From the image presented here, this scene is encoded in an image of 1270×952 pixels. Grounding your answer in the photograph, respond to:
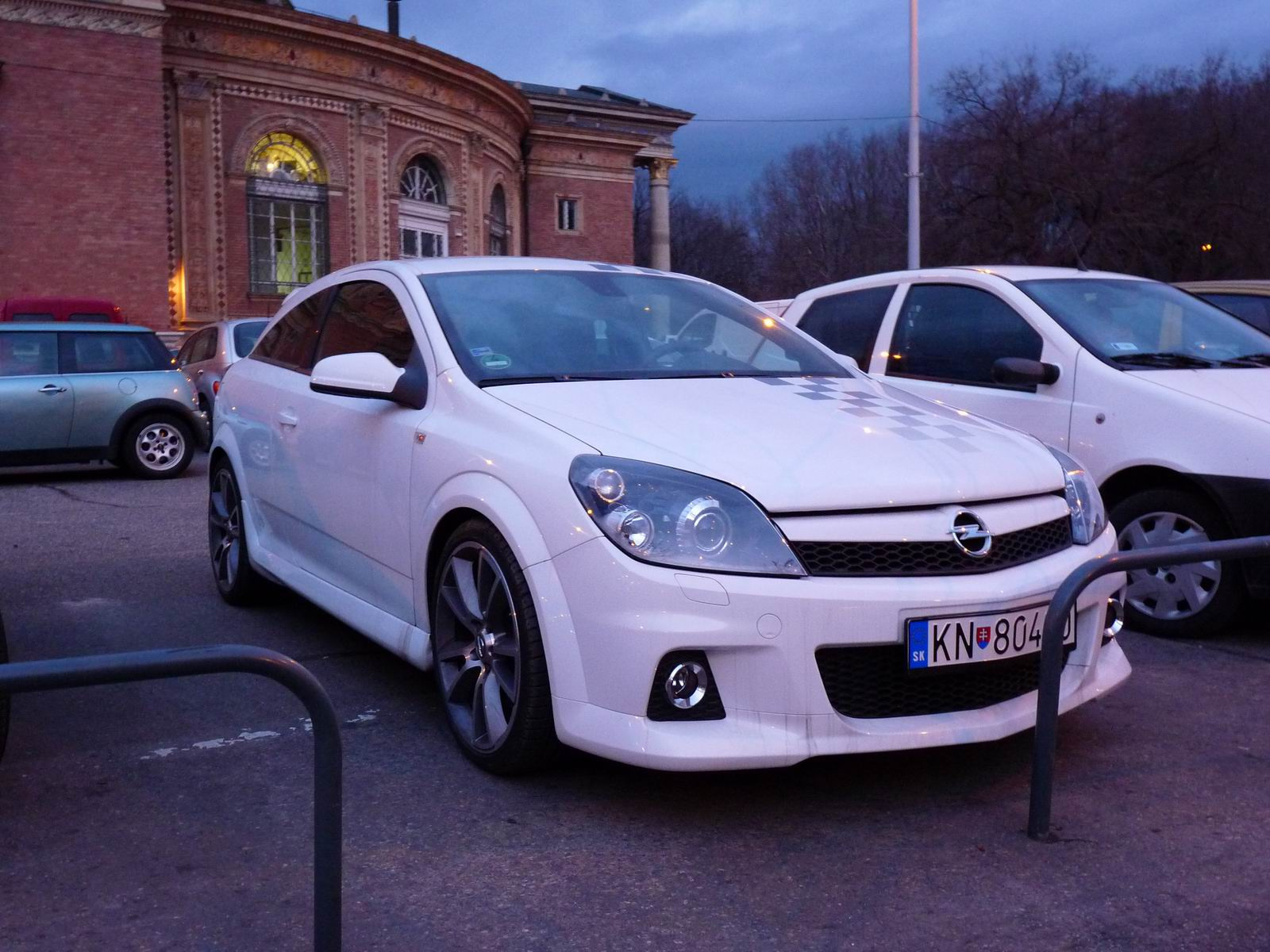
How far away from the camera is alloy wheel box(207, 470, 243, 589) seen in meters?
6.16

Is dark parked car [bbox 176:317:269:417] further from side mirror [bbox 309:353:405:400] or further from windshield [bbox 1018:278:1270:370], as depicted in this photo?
side mirror [bbox 309:353:405:400]

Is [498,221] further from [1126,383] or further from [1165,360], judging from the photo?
[1126,383]

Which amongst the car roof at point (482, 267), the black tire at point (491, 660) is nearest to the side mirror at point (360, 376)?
the car roof at point (482, 267)

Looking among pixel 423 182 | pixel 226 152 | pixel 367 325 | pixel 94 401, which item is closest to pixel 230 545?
pixel 367 325

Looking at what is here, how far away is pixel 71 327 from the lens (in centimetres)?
1277

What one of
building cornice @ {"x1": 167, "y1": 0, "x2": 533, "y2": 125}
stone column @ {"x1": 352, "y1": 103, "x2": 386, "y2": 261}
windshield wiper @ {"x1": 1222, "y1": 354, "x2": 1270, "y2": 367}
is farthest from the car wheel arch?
stone column @ {"x1": 352, "y1": 103, "x2": 386, "y2": 261}

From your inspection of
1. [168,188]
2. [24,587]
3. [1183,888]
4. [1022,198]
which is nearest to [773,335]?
[1183,888]

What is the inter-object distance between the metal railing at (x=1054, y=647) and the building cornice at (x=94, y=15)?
25453mm

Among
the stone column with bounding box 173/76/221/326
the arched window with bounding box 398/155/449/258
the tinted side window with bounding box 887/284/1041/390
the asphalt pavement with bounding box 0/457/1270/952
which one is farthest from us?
the arched window with bounding box 398/155/449/258

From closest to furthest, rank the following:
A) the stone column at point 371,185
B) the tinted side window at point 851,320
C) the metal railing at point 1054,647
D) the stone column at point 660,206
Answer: the metal railing at point 1054,647
the tinted side window at point 851,320
the stone column at point 371,185
the stone column at point 660,206

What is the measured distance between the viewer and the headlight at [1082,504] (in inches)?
155

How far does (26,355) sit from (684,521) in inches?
426

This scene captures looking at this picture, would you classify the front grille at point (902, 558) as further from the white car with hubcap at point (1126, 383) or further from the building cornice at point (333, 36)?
the building cornice at point (333, 36)

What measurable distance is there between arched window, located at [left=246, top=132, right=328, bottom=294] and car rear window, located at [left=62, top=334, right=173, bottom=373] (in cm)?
1721
